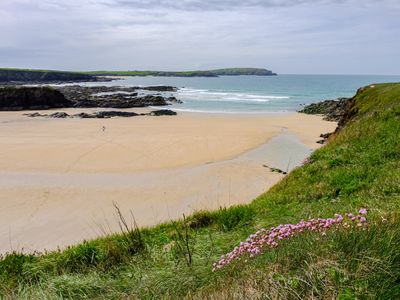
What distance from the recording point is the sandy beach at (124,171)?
41.8 ft

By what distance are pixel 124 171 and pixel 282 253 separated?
16.5m

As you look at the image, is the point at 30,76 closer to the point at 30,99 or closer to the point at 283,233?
the point at 30,99

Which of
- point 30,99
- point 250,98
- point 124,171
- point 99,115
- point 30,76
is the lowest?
point 124,171

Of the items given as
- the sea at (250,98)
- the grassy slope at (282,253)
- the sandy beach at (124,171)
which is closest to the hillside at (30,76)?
the sea at (250,98)

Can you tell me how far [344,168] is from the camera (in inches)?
348

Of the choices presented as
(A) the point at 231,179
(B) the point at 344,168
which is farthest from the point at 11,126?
(B) the point at 344,168

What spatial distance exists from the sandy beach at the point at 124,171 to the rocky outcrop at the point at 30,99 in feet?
65.5

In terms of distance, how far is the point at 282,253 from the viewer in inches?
146

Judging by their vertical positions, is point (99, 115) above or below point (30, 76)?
below

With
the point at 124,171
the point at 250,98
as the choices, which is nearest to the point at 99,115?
the point at 124,171

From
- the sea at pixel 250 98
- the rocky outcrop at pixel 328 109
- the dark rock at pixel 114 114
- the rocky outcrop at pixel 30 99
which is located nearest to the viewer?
the rocky outcrop at pixel 328 109

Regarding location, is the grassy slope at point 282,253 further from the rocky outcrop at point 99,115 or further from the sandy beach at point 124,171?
the rocky outcrop at point 99,115

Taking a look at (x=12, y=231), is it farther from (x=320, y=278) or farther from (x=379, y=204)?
(x=320, y=278)

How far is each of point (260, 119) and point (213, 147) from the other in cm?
1813
